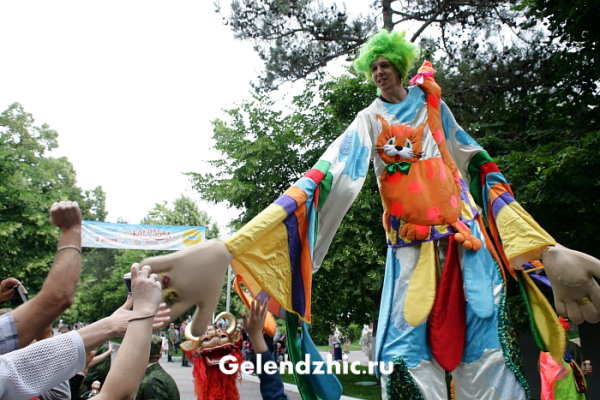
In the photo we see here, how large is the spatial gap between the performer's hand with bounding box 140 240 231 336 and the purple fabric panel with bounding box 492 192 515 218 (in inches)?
63.6

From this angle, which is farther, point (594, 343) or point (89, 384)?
point (594, 343)

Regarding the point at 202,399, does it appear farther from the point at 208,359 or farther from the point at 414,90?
the point at 414,90

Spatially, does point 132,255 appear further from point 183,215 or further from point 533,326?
point 533,326

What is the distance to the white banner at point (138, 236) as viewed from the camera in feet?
58.6

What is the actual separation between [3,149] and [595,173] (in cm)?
1926

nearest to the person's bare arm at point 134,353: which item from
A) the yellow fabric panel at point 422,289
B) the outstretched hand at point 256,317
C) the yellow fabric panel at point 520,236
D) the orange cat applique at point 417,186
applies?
the outstretched hand at point 256,317

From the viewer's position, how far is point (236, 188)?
16.0m

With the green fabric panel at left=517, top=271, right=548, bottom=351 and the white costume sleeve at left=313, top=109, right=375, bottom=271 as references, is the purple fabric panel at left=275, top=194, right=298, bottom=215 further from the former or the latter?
the green fabric panel at left=517, top=271, right=548, bottom=351

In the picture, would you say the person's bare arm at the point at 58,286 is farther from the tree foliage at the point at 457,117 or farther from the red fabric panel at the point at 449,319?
the tree foliage at the point at 457,117

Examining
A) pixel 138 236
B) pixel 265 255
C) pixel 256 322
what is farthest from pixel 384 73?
pixel 138 236

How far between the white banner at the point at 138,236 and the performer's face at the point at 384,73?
15149 millimetres

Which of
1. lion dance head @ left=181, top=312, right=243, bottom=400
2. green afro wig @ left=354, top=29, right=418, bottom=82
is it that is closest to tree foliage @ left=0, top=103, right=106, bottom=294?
lion dance head @ left=181, top=312, right=243, bottom=400

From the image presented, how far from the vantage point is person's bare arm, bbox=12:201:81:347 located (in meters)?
2.08

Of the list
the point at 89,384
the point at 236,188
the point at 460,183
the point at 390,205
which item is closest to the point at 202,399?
the point at 89,384
